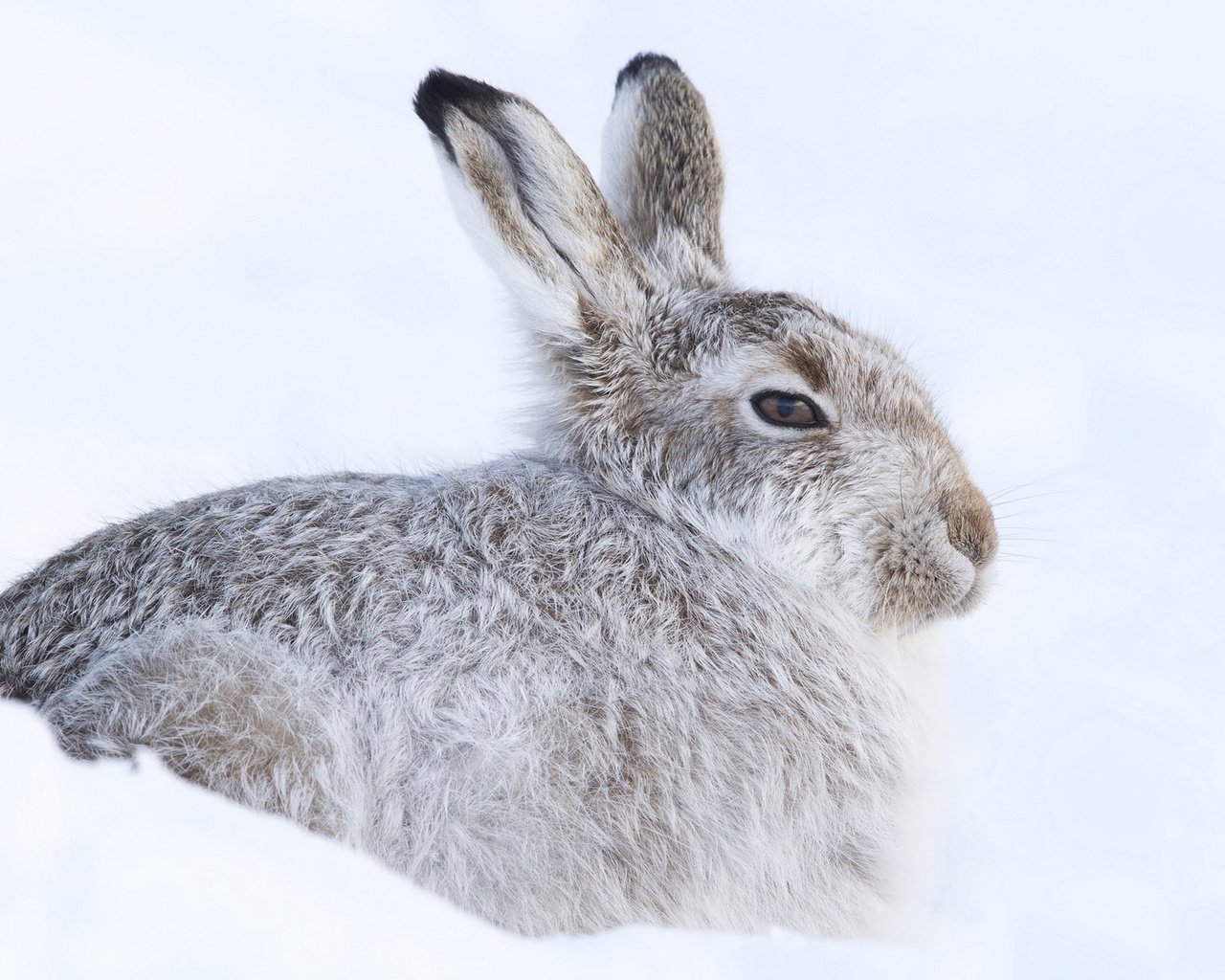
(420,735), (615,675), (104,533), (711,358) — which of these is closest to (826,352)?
(711,358)

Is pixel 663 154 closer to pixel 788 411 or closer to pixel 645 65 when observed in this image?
pixel 645 65

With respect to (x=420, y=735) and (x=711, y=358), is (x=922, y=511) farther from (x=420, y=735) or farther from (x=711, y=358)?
(x=420, y=735)

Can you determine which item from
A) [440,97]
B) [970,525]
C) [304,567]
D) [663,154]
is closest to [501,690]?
[304,567]

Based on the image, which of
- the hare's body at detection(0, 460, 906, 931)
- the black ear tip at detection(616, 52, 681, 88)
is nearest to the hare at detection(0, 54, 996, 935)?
the hare's body at detection(0, 460, 906, 931)

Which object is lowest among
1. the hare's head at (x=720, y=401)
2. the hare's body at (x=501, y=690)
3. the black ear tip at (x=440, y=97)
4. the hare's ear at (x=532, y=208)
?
the hare's body at (x=501, y=690)

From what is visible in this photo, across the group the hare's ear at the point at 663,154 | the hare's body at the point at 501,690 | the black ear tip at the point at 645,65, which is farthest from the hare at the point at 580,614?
the black ear tip at the point at 645,65

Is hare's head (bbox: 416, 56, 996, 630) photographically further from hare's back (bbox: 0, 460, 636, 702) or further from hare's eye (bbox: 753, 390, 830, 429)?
hare's back (bbox: 0, 460, 636, 702)

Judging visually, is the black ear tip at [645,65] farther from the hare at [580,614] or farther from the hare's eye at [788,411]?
the hare's eye at [788,411]
